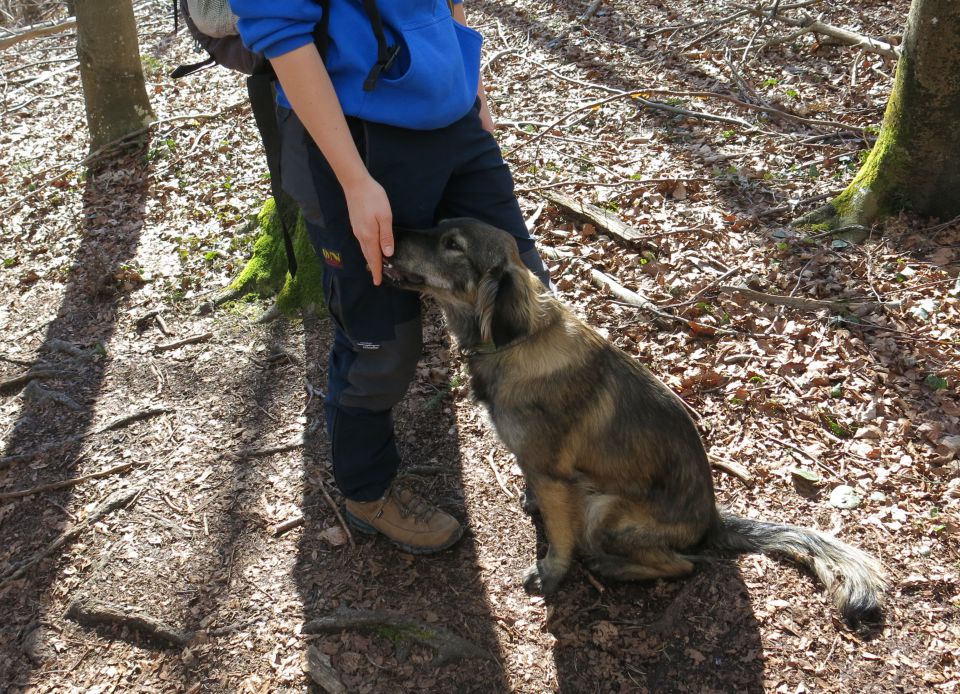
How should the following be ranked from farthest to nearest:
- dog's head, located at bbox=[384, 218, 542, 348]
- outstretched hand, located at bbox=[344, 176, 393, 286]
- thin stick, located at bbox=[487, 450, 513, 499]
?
thin stick, located at bbox=[487, 450, 513, 499], dog's head, located at bbox=[384, 218, 542, 348], outstretched hand, located at bbox=[344, 176, 393, 286]

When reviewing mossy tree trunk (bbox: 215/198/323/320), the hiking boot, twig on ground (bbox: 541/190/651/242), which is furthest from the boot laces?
twig on ground (bbox: 541/190/651/242)

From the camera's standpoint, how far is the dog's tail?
11.1 ft

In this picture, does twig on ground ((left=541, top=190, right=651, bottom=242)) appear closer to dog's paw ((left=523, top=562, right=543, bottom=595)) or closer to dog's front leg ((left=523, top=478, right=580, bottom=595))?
dog's front leg ((left=523, top=478, right=580, bottom=595))

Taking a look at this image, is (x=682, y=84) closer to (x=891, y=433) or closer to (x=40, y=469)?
(x=891, y=433)

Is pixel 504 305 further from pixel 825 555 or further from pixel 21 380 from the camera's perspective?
pixel 21 380

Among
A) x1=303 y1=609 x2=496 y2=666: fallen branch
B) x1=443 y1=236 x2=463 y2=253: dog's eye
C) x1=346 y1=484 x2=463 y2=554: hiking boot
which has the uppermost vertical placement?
x1=443 y1=236 x2=463 y2=253: dog's eye

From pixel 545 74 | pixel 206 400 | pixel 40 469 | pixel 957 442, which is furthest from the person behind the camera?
pixel 545 74

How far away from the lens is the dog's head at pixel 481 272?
3.33 m

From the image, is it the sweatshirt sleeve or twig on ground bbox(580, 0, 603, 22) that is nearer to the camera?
the sweatshirt sleeve

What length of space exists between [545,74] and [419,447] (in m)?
6.40

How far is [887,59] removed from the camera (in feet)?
24.7

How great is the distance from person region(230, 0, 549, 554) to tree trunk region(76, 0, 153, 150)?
23.1 feet

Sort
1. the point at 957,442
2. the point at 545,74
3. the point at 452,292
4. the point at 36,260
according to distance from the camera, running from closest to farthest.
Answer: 1. the point at 452,292
2. the point at 957,442
3. the point at 36,260
4. the point at 545,74

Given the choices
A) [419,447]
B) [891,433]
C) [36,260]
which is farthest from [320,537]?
[36,260]
